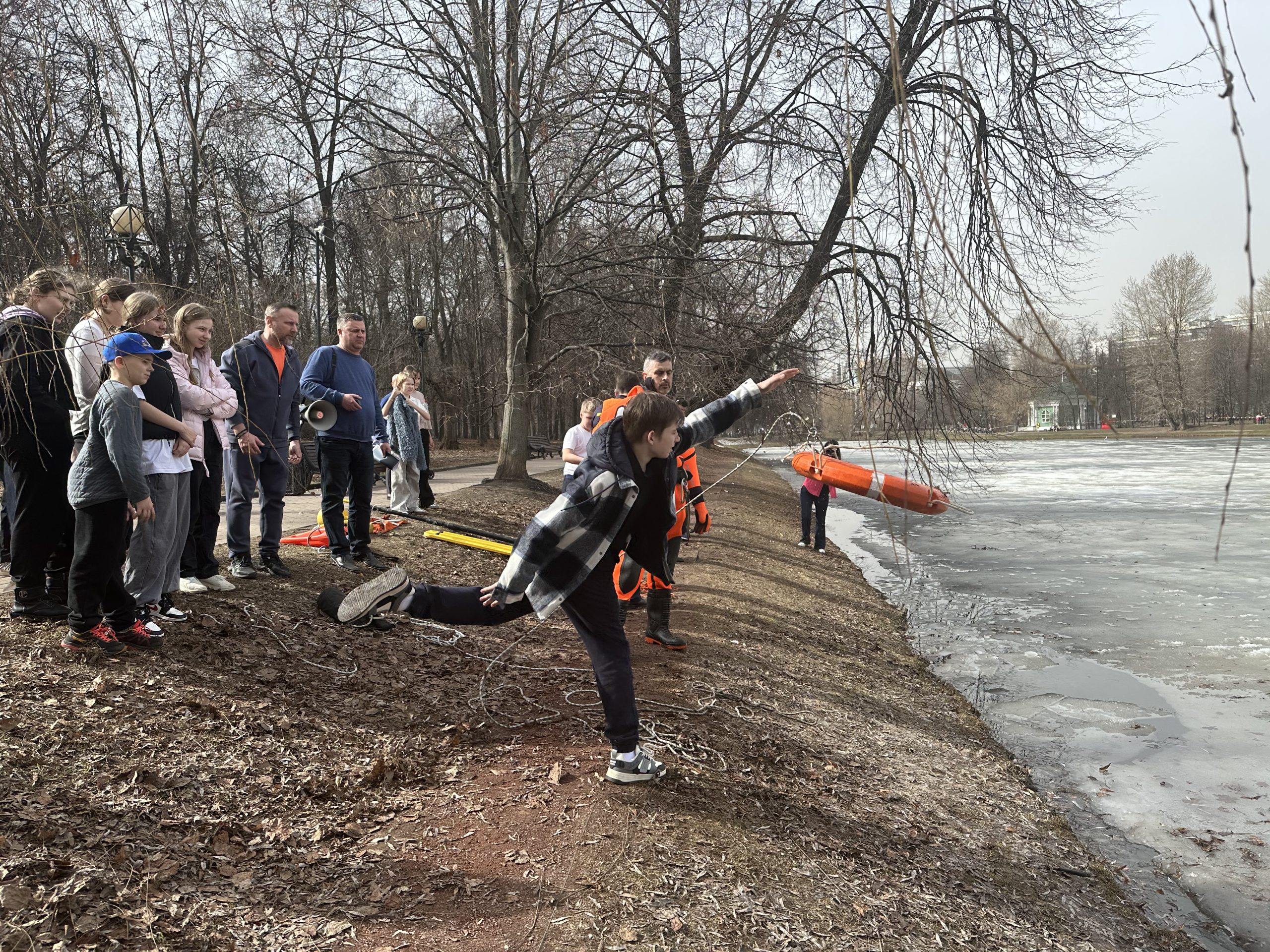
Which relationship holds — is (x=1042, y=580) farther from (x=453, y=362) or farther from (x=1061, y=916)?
(x=453, y=362)

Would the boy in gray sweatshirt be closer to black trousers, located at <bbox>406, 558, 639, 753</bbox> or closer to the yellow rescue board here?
black trousers, located at <bbox>406, 558, 639, 753</bbox>

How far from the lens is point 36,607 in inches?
185

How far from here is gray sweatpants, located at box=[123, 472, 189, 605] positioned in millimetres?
4871

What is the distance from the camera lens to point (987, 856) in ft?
15.4

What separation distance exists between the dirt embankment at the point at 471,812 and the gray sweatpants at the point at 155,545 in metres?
0.35

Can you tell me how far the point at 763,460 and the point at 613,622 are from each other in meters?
43.4

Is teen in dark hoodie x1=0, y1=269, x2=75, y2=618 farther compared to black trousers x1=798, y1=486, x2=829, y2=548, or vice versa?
black trousers x1=798, y1=486, x2=829, y2=548

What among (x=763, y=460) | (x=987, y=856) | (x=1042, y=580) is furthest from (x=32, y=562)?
(x=763, y=460)

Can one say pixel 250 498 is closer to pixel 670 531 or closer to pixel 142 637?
pixel 142 637

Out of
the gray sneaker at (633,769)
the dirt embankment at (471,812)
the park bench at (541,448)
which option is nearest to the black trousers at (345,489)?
the dirt embankment at (471,812)

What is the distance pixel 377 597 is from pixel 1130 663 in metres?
7.76

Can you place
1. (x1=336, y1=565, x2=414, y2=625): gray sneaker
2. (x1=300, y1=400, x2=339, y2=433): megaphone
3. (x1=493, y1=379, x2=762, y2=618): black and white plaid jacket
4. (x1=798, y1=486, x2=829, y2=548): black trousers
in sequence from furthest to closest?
(x1=798, y1=486, x2=829, y2=548): black trousers, (x1=300, y1=400, x2=339, y2=433): megaphone, (x1=336, y1=565, x2=414, y2=625): gray sneaker, (x1=493, y1=379, x2=762, y2=618): black and white plaid jacket

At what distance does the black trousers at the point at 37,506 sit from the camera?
4.55 metres

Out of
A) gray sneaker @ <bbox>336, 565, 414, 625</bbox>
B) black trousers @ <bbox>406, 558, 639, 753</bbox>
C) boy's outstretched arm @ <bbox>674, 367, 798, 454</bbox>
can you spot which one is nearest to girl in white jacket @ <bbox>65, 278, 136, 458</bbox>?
gray sneaker @ <bbox>336, 565, 414, 625</bbox>
